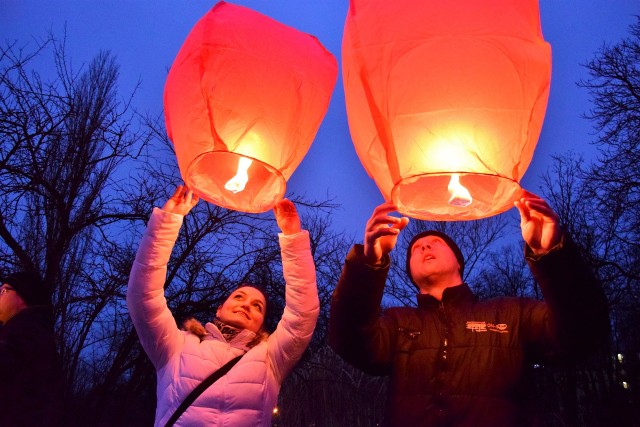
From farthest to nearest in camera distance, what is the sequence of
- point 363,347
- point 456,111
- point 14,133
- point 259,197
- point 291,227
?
point 14,133 < point 291,227 < point 363,347 < point 259,197 < point 456,111

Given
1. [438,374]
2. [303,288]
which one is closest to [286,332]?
[303,288]

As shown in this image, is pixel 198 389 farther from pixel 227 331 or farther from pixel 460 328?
pixel 460 328

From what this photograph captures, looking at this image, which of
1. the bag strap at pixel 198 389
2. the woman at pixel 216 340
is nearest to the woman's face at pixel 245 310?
the woman at pixel 216 340

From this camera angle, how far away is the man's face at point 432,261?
8.67ft

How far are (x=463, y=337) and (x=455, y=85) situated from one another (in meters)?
1.27

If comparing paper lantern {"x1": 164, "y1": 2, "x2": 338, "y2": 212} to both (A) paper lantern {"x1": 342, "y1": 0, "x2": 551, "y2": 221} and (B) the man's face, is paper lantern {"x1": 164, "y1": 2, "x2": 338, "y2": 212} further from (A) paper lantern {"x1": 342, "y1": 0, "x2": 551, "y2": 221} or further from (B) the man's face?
(B) the man's face

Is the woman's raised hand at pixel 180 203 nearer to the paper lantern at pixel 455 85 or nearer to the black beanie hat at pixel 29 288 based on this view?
the paper lantern at pixel 455 85

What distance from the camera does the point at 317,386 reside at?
1678cm

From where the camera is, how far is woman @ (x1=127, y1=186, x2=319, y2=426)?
8.79ft

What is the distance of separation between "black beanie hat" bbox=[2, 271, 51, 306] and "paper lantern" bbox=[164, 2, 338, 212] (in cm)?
215

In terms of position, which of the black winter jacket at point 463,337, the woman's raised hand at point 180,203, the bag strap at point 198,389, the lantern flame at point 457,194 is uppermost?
the woman's raised hand at point 180,203

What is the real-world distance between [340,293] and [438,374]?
0.58 metres

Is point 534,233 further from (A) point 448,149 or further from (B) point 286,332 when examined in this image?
(B) point 286,332

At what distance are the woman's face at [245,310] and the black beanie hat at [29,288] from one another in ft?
4.68
